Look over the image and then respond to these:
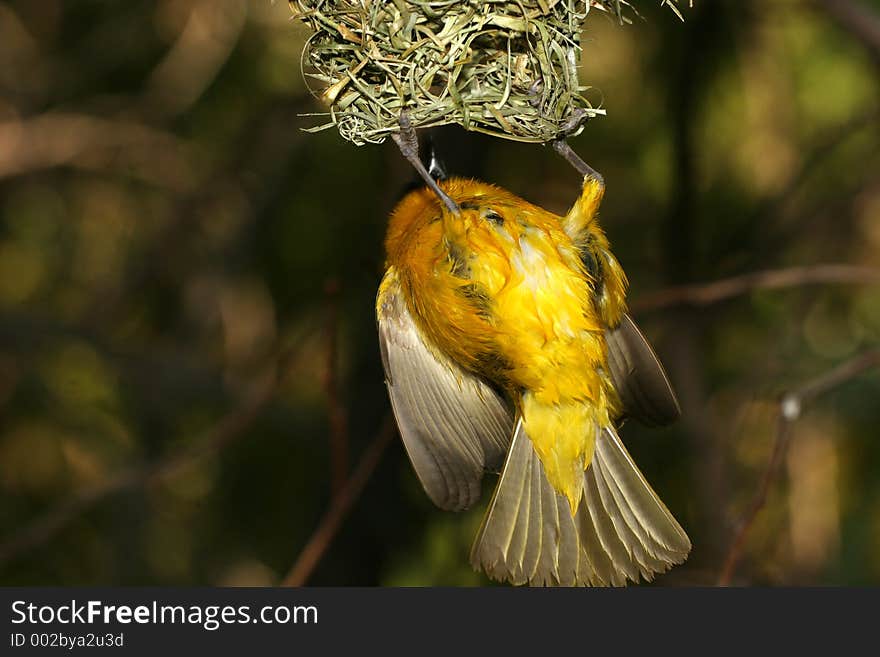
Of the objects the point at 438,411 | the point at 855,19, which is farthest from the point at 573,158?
the point at 855,19

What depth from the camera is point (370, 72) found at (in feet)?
7.09

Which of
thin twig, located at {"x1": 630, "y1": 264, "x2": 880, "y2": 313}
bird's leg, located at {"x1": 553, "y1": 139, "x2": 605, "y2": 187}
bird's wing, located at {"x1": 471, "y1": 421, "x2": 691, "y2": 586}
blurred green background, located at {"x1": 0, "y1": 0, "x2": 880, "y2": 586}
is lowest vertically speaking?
blurred green background, located at {"x1": 0, "y1": 0, "x2": 880, "y2": 586}

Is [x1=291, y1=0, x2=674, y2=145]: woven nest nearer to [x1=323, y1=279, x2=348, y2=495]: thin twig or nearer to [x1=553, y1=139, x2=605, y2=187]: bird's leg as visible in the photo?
[x1=553, y1=139, x2=605, y2=187]: bird's leg

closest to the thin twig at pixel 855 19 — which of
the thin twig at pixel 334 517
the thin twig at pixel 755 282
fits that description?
the thin twig at pixel 755 282

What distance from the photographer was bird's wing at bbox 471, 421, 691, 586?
281 cm

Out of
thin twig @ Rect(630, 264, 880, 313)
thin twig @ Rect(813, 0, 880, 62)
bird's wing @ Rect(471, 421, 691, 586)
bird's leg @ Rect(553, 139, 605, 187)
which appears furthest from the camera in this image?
thin twig @ Rect(813, 0, 880, 62)

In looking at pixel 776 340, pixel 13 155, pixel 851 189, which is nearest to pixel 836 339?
pixel 776 340

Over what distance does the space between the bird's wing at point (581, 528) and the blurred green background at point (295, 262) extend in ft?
5.40

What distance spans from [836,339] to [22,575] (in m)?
4.05

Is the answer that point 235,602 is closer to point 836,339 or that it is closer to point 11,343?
point 11,343

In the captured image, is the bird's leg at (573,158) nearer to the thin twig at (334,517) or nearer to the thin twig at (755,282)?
the thin twig at (755,282)

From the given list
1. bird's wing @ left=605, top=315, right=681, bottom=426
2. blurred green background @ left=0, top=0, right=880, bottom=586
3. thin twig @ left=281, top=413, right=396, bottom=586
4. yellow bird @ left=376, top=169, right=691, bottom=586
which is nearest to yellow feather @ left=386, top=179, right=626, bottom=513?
yellow bird @ left=376, top=169, right=691, bottom=586

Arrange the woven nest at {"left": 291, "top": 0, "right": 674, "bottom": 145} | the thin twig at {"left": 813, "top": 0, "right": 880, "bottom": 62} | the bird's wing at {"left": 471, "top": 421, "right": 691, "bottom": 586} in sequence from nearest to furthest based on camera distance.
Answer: the woven nest at {"left": 291, "top": 0, "right": 674, "bottom": 145}, the bird's wing at {"left": 471, "top": 421, "right": 691, "bottom": 586}, the thin twig at {"left": 813, "top": 0, "right": 880, "bottom": 62}

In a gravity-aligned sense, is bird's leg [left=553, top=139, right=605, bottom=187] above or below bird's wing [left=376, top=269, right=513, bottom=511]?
above
